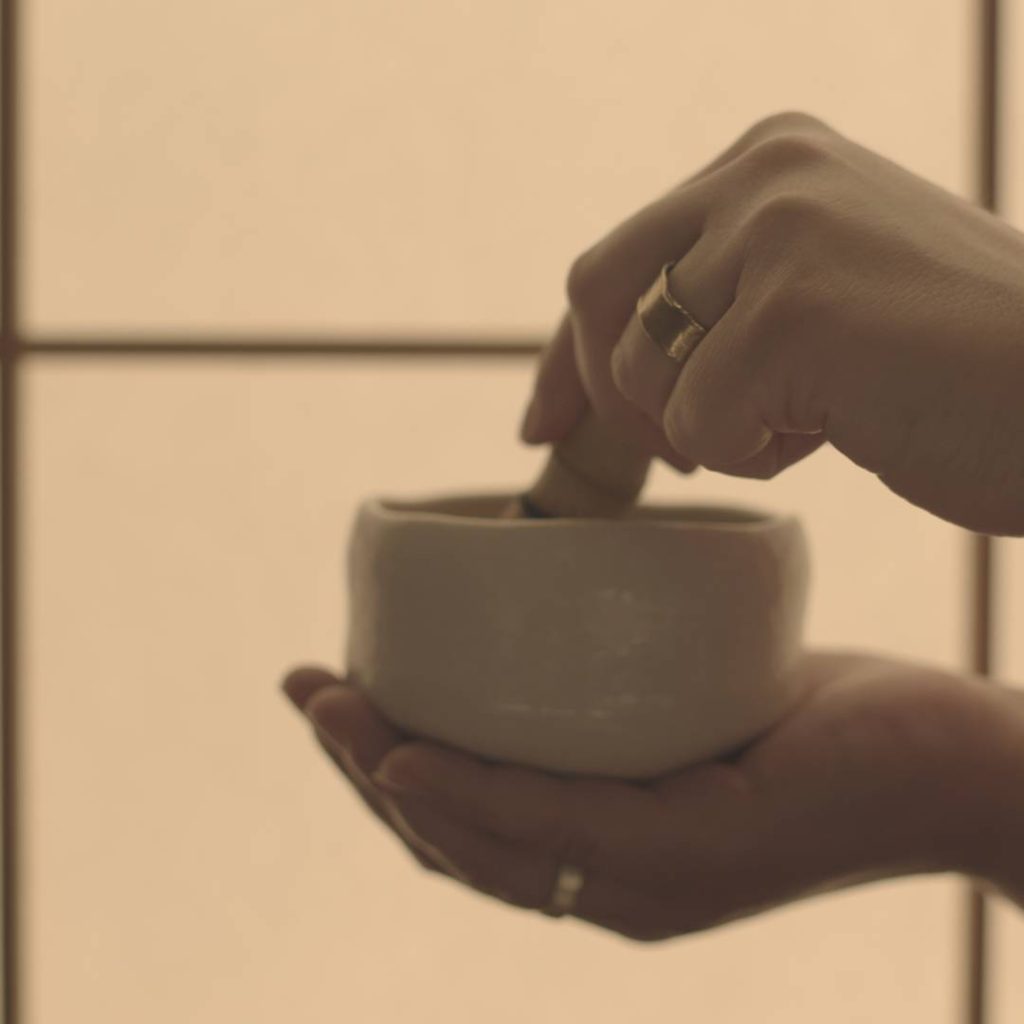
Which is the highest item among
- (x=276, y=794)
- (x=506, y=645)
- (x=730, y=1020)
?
(x=506, y=645)

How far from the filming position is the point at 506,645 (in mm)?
612

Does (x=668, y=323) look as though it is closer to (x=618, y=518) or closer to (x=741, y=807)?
(x=618, y=518)

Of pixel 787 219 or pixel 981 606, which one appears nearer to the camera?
pixel 787 219

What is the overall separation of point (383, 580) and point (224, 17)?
0.61m

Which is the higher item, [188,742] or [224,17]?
[224,17]

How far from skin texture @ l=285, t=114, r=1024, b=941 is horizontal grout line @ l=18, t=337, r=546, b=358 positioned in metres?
0.30

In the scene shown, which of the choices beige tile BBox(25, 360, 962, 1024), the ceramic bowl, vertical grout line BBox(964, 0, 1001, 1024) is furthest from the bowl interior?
vertical grout line BBox(964, 0, 1001, 1024)

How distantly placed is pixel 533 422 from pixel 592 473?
0.05m

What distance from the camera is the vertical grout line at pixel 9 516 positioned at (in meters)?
0.96

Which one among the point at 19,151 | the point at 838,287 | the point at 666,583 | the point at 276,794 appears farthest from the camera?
the point at 276,794

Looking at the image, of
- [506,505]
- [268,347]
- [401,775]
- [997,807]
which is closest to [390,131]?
[268,347]

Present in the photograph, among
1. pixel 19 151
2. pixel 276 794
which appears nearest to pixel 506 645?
pixel 276 794

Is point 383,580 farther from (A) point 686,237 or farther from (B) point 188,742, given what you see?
(B) point 188,742

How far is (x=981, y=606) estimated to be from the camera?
3.43 ft
